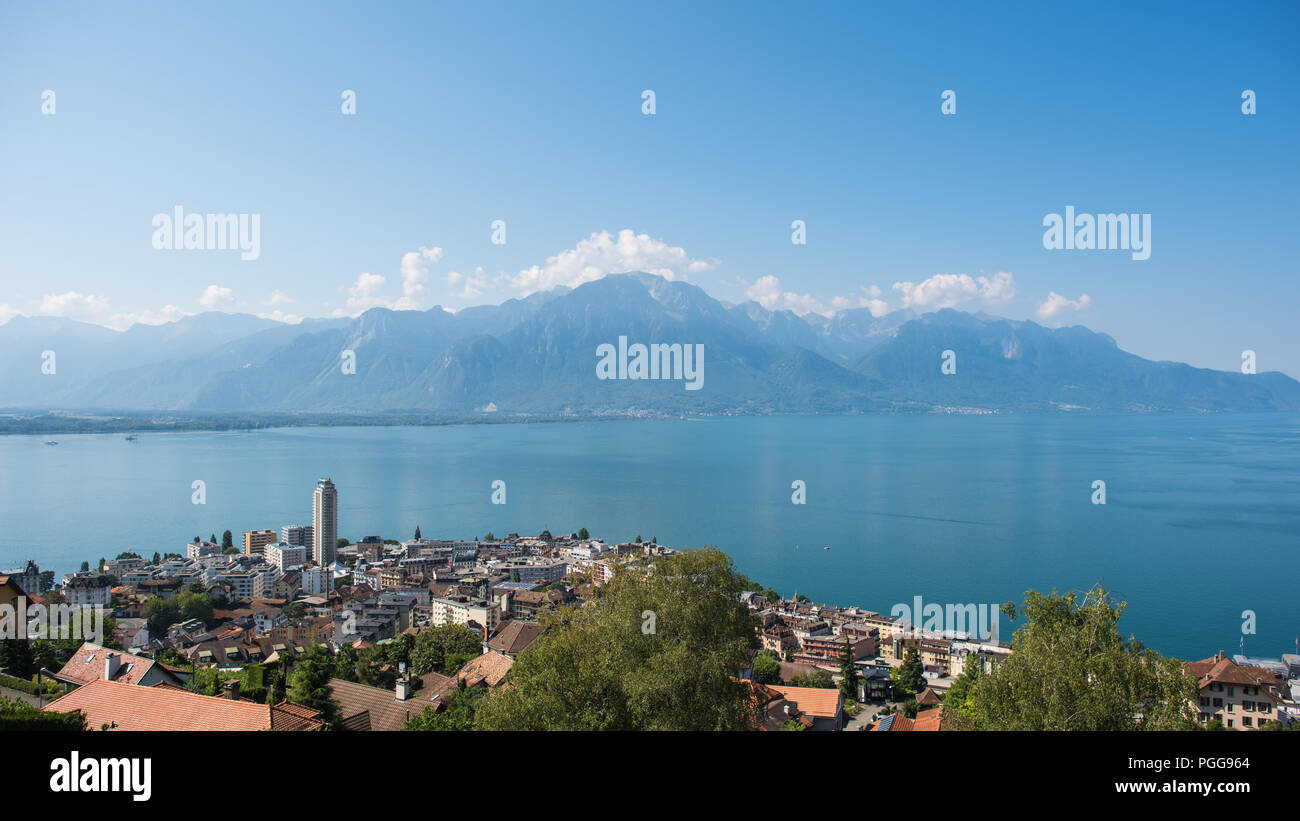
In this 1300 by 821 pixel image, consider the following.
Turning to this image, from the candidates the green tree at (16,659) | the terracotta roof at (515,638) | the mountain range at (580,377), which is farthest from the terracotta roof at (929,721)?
the mountain range at (580,377)

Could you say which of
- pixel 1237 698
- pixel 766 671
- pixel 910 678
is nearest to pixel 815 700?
pixel 766 671

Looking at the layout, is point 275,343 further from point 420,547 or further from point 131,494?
point 420,547

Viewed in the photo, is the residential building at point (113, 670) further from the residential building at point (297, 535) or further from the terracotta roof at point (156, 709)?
the residential building at point (297, 535)

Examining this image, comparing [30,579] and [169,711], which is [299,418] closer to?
[30,579]

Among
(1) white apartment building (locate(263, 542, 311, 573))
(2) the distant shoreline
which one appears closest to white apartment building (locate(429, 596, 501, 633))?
(1) white apartment building (locate(263, 542, 311, 573))
